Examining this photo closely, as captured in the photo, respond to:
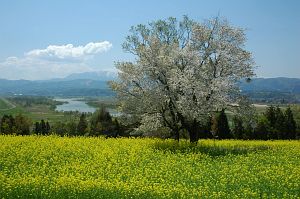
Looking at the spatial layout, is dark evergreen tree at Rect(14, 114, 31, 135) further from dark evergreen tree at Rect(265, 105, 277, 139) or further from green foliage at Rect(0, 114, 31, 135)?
dark evergreen tree at Rect(265, 105, 277, 139)

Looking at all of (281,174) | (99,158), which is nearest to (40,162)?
(99,158)

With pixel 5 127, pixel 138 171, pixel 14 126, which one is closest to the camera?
pixel 138 171

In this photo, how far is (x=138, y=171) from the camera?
21.4m

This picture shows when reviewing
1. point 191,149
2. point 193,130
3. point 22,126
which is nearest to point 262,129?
point 193,130

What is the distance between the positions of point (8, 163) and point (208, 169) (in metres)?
10.2

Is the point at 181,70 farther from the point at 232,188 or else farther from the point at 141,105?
the point at 232,188

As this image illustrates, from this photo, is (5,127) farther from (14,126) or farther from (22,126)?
(22,126)

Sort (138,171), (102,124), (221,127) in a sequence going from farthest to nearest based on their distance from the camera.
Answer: (102,124)
(221,127)
(138,171)

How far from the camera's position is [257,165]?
78.7ft

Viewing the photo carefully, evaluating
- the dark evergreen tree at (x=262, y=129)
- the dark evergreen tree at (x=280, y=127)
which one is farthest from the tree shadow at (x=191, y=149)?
the dark evergreen tree at (x=280, y=127)

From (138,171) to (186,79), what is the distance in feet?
35.7

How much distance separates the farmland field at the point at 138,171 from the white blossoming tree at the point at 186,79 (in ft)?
8.02

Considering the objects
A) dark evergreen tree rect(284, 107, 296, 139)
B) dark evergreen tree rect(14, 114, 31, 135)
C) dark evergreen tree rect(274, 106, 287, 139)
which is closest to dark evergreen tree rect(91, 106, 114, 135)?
dark evergreen tree rect(14, 114, 31, 135)

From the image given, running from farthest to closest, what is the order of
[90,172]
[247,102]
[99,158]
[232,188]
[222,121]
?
[222,121]
[247,102]
[99,158]
[90,172]
[232,188]
